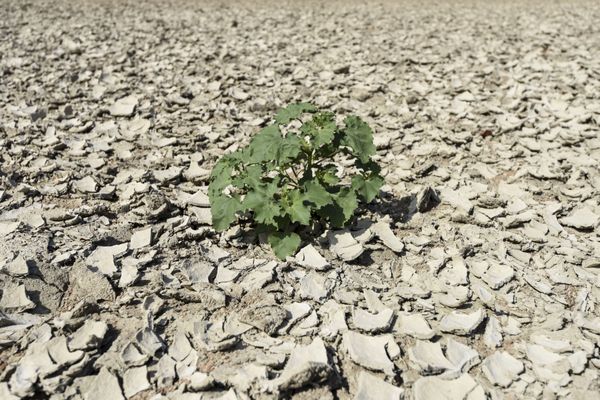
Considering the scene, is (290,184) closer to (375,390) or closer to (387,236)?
(387,236)

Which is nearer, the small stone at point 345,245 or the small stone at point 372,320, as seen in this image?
the small stone at point 372,320

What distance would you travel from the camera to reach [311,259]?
9.36 feet

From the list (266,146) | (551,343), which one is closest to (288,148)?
(266,146)

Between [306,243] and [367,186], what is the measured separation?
0.48 metres

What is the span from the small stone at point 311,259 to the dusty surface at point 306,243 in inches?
0.5

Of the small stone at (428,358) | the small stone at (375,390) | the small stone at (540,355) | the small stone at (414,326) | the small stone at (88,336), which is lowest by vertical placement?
the small stone at (540,355)

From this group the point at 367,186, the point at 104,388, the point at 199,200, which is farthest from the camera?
the point at 199,200

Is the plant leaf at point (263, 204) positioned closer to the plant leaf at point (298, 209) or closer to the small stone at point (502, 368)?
the plant leaf at point (298, 209)

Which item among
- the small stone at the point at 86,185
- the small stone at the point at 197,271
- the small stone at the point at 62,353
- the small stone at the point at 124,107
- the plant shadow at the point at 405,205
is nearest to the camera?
the small stone at the point at 62,353

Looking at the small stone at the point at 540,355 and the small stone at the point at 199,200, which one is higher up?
the small stone at the point at 199,200

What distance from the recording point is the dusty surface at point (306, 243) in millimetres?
2219

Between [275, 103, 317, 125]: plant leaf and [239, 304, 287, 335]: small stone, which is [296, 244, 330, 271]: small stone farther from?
[275, 103, 317, 125]: plant leaf

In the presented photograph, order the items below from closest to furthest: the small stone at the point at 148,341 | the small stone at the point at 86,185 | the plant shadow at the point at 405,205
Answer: the small stone at the point at 148,341 < the plant shadow at the point at 405,205 < the small stone at the point at 86,185

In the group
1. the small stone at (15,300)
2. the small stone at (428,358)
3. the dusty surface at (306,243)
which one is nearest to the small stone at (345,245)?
the dusty surface at (306,243)
